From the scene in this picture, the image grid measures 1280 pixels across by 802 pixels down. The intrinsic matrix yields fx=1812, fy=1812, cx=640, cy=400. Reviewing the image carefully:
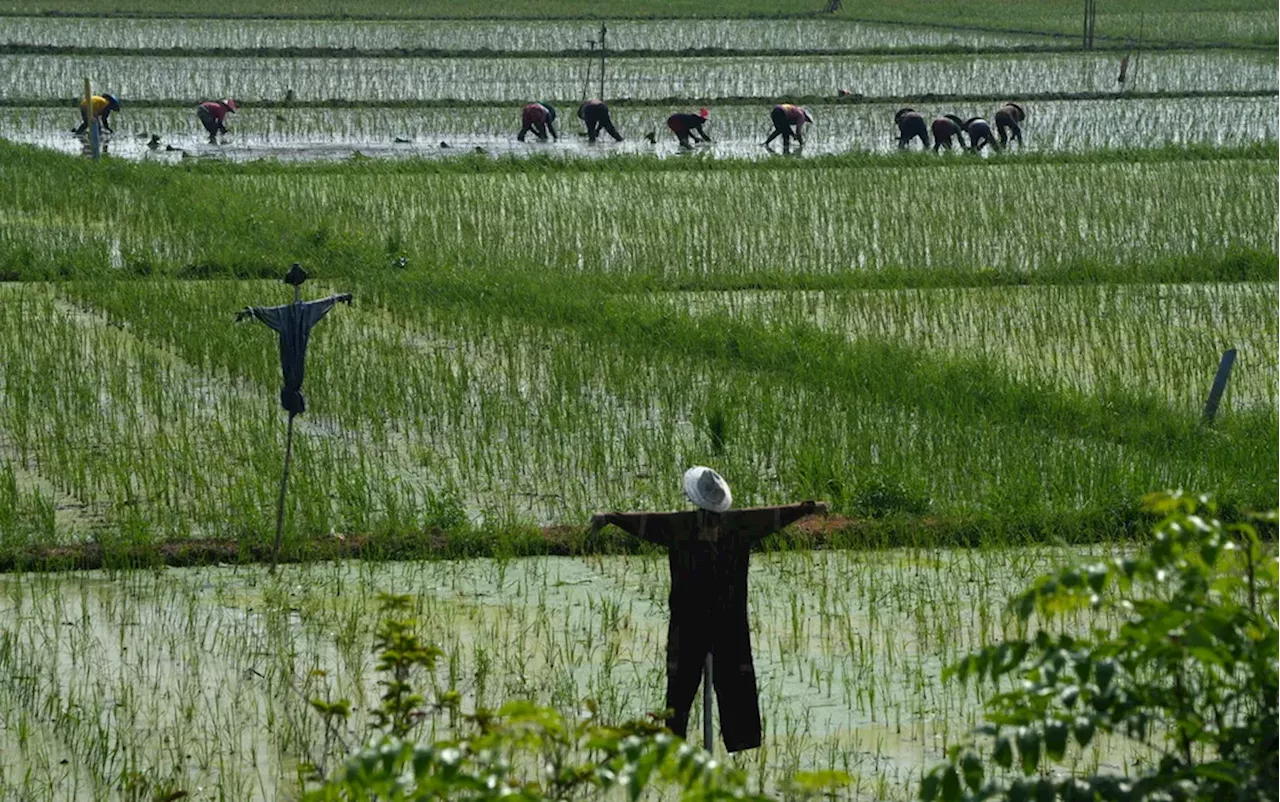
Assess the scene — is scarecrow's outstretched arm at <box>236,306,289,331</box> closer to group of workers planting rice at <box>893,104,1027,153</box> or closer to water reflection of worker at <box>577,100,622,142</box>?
group of workers planting rice at <box>893,104,1027,153</box>

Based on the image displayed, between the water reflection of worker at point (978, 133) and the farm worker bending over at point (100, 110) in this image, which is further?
the water reflection of worker at point (978, 133)

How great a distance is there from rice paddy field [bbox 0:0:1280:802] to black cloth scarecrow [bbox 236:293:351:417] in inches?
20.6

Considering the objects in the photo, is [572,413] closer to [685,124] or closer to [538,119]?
[685,124]

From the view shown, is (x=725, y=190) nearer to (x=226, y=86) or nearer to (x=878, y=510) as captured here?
(x=878, y=510)

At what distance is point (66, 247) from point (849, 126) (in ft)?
35.3

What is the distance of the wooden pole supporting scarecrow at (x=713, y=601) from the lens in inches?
149

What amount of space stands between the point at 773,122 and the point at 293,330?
13.5 meters

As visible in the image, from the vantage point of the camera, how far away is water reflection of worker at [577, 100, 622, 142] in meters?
18.7

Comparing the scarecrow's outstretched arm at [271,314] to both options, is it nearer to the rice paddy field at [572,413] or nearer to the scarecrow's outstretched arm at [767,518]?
the rice paddy field at [572,413]

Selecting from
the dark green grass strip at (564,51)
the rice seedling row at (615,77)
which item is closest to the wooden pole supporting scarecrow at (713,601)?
the rice seedling row at (615,77)

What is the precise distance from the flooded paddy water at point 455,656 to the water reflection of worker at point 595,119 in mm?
13384

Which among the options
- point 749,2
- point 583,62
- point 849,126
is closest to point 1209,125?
point 849,126

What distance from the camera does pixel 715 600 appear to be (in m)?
3.84

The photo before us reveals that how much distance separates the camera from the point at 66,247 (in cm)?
1166
